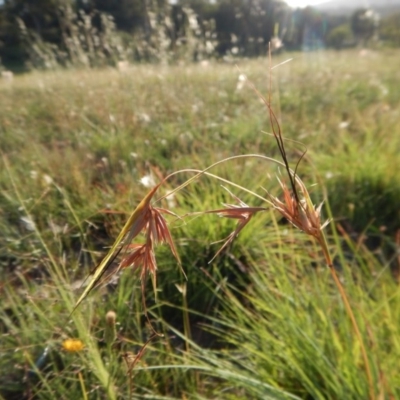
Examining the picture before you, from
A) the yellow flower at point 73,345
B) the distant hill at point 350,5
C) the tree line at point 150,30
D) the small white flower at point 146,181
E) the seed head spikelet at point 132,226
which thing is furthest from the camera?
the distant hill at point 350,5

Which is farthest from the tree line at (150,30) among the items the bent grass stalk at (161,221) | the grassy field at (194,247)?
the bent grass stalk at (161,221)

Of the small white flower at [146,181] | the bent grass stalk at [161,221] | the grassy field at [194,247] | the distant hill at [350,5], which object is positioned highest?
the bent grass stalk at [161,221]

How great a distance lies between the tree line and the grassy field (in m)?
0.27

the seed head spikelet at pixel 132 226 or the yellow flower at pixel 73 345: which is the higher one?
the seed head spikelet at pixel 132 226

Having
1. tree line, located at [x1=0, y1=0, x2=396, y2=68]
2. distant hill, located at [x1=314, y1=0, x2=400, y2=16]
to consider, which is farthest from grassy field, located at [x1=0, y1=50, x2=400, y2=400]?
distant hill, located at [x1=314, y1=0, x2=400, y2=16]

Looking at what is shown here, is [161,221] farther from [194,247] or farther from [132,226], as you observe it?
[194,247]

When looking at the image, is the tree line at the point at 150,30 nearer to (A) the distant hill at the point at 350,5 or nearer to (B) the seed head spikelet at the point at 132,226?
(A) the distant hill at the point at 350,5

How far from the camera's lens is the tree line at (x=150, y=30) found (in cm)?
457

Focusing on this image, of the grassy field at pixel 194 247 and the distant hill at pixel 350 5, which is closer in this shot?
the grassy field at pixel 194 247

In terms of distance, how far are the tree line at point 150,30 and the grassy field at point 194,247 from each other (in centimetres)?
27

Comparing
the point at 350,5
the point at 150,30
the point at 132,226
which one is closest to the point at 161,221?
the point at 132,226

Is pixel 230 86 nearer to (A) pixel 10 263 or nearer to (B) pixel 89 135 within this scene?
(B) pixel 89 135

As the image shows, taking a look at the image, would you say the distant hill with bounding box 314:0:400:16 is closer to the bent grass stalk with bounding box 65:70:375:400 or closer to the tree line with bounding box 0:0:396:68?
the tree line with bounding box 0:0:396:68

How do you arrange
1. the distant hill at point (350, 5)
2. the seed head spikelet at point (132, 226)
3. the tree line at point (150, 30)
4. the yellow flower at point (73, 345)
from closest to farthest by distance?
the seed head spikelet at point (132, 226), the yellow flower at point (73, 345), the tree line at point (150, 30), the distant hill at point (350, 5)
